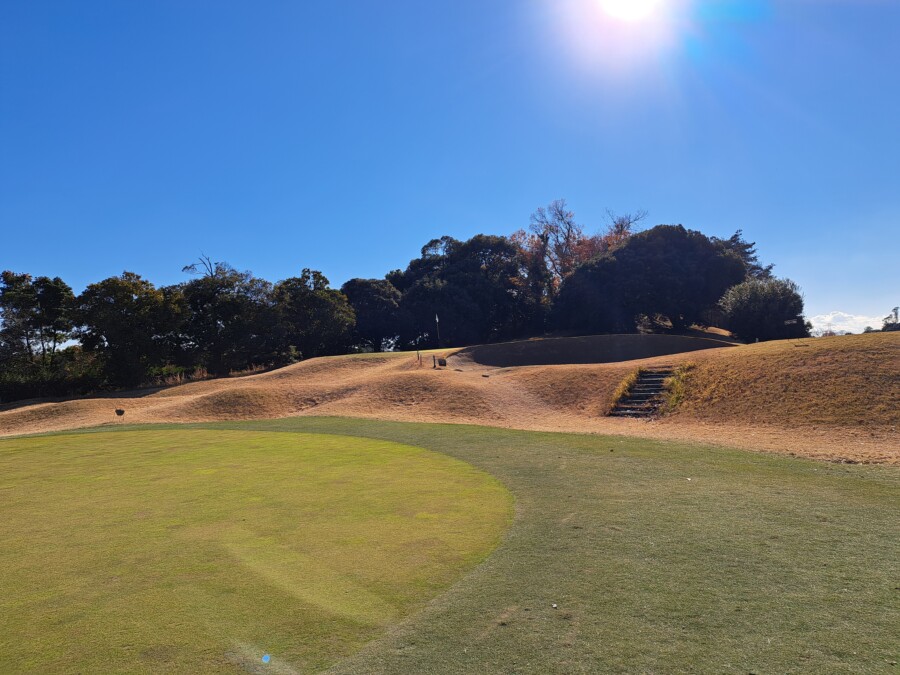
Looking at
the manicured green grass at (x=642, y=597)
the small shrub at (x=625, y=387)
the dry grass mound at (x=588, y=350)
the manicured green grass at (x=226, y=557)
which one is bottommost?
the manicured green grass at (x=642, y=597)

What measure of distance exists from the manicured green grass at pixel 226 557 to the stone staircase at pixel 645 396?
8.62 m

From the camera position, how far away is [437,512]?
6.29m

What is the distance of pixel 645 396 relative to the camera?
16766mm

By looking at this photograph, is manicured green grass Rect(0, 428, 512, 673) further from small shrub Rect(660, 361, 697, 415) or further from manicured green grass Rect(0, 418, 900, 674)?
small shrub Rect(660, 361, 697, 415)

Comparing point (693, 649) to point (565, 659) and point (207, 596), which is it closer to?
point (565, 659)

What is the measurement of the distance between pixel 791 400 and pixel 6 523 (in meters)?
15.8

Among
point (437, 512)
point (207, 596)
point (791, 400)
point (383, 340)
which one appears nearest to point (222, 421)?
point (437, 512)

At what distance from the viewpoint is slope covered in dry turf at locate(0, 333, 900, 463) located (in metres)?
11.6

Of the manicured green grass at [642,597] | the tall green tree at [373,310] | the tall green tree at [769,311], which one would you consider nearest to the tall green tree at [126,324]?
the tall green tree at [373,310]

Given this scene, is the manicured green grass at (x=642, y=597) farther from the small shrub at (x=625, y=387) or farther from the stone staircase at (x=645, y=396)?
the small shrub at (x=625, y=387)

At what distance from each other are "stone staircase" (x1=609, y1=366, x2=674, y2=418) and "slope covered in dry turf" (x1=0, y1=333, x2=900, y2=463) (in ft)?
1.92

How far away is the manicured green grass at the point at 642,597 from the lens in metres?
3.08

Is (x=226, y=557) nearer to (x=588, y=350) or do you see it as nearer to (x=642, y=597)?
(x=642, y=597)

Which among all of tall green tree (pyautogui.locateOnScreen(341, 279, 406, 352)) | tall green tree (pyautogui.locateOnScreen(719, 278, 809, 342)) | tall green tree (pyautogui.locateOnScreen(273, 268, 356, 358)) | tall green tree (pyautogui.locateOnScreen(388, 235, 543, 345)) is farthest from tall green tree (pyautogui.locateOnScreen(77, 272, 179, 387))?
tall green tree (pyautogui.locateOnScreen(719, 278, 809, 342))
